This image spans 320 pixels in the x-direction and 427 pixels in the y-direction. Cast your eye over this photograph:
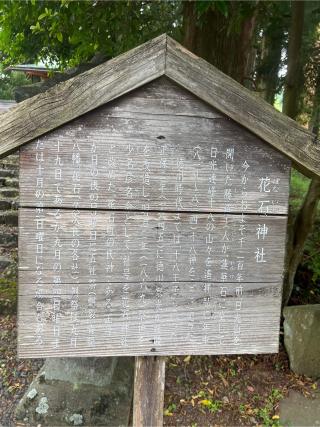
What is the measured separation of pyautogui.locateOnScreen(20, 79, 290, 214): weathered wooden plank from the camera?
1611mm

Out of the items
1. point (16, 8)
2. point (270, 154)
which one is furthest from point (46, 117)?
point (16, 8)

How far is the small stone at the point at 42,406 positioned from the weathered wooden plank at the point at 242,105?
2.36 meters

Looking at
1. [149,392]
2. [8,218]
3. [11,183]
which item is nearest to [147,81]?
[149,392]

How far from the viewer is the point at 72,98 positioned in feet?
5.14

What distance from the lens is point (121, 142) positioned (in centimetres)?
163

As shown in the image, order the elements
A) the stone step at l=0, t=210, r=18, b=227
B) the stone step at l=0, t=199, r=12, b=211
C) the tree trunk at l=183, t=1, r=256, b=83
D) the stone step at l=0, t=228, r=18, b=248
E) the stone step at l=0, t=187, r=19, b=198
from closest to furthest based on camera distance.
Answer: the tree trunk at l=183, t=1, r=256, b=83
the stone step at l=0, t=228, r=18, b=248
the stone step at l=0, t=210, r=18, b=227
the stone step at l=0, t=199, r=12, b=211
the stone step at l=0, t=187, r=19, b=198

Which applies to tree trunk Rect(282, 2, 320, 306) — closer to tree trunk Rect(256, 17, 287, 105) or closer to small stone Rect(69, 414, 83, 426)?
tree trunk Rect(256, 17, 287, 105)

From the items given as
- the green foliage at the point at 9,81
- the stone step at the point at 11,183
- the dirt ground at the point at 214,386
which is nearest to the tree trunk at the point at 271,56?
the dirt ground at the point at 214,386

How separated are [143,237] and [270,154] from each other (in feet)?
2.00

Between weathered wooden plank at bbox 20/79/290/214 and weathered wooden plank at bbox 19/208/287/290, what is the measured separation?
0.16ft

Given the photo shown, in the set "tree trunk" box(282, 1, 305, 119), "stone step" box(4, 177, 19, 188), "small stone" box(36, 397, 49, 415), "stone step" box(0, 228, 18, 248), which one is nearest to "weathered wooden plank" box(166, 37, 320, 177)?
"small stone" box(36, 397, 49, 415)

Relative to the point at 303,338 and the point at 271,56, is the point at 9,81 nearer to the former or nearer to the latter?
the point at 271,56

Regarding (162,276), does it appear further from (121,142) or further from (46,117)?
Result: (46,117)

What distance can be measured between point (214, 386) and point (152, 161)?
8.51ft
